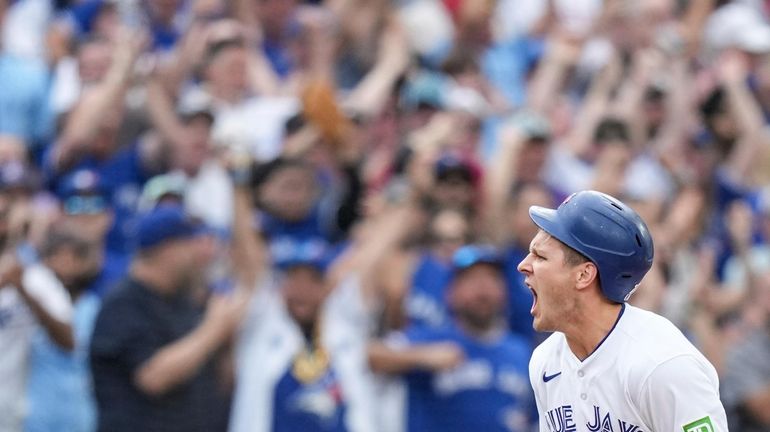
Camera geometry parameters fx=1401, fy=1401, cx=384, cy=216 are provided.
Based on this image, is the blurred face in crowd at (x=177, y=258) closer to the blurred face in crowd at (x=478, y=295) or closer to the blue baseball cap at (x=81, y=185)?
the blue baseball cap at (x=81, y=185)

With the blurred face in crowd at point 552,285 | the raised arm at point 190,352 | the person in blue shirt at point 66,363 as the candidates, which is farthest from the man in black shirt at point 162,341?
the blurred face in crowd at point 552,285

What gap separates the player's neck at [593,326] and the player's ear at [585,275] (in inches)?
4.1

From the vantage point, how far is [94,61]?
898cm

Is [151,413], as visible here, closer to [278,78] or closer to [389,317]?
[389,317]

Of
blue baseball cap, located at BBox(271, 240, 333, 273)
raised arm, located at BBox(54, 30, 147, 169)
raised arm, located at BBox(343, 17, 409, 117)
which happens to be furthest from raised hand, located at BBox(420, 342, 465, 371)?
raised arm, located at BBox(343, 17, 409, 117)

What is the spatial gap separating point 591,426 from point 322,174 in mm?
4471

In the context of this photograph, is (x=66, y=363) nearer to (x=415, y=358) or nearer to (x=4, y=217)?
(x=4, y=217)

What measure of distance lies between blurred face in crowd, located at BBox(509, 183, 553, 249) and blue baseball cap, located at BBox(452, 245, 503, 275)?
662 millimetres

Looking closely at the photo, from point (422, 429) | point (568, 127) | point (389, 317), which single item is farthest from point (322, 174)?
point (568, 127)

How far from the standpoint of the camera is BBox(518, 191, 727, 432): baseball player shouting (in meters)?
4.32

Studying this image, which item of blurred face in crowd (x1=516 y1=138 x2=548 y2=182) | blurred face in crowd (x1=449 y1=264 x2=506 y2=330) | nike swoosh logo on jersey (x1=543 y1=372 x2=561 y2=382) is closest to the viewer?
nike swoosh logo on jersey (x1=543 y1=372 x2=561 y2=382)

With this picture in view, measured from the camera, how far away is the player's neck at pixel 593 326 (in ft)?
15.1

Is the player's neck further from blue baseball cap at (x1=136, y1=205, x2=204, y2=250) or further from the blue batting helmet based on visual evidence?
blue baseball cap at (x1=136, y1=205, x2=204, y2=250)

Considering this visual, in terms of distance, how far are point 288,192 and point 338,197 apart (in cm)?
65
